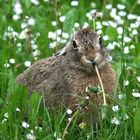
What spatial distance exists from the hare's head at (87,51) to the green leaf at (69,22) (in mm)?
1351

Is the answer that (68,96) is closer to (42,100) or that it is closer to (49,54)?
(42,100)

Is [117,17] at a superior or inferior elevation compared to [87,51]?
inferior

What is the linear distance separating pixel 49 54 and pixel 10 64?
0.46 m

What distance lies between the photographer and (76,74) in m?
5.59

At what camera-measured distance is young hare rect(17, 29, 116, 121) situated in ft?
17.6

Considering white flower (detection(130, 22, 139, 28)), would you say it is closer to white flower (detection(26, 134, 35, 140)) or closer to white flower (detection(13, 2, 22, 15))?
white flower (detection(13, 2, 22, 15))

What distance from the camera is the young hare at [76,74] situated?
5.38m

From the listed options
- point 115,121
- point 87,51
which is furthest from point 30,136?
point 87,51

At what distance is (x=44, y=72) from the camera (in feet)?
19.6

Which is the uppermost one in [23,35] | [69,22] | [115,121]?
[69,22]

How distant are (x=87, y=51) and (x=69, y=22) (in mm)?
1730

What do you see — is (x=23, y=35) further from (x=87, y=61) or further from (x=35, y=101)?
(x=87, y=61)

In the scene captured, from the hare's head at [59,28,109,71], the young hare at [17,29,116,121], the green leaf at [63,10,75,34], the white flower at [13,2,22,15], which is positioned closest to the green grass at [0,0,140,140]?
the green leaf at [63,10,75,34]

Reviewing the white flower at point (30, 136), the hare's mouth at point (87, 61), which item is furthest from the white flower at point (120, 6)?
the white flower at point (30, 136)
